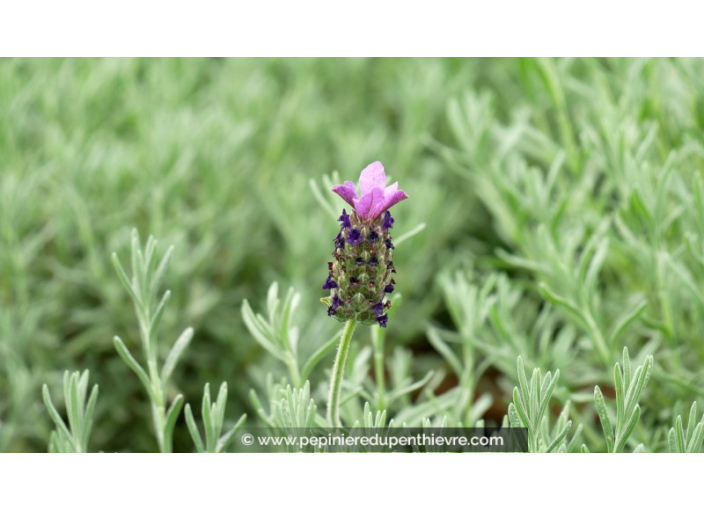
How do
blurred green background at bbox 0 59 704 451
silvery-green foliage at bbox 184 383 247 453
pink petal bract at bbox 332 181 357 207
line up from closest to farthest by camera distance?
pink petal bract at bbox 332 181 357 207 → silvery-green foliage at bbox 184 383 247 453 → blurred green background at bbox 0 59 704 451

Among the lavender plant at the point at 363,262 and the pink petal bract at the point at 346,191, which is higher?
the pink petal bract at the point at 346,191

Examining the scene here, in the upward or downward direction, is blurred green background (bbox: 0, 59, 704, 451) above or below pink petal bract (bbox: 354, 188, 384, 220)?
above

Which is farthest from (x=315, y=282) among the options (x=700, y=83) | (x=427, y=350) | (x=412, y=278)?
(x=700, y=83)

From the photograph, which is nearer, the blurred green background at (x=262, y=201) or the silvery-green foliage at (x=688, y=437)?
the silvery-green foliage at (x=688, y=437)

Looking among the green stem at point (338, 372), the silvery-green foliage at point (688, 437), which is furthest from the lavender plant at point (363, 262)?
the silvery-green foliage at point (688, 437)

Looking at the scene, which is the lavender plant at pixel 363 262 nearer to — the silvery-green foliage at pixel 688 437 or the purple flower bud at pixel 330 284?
the purple flower bud at pixel 330 284

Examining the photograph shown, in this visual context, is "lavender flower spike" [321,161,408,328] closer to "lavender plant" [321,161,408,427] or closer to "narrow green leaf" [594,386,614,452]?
"lavender plant" [321,161,408,427]

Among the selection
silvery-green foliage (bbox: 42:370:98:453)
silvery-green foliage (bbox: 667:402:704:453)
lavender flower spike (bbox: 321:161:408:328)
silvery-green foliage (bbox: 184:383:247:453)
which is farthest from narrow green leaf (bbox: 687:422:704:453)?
silvery-green foliage (bbox: 42:370:98:453)

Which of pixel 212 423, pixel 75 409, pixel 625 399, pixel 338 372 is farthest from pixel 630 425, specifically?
pixel 75 409
